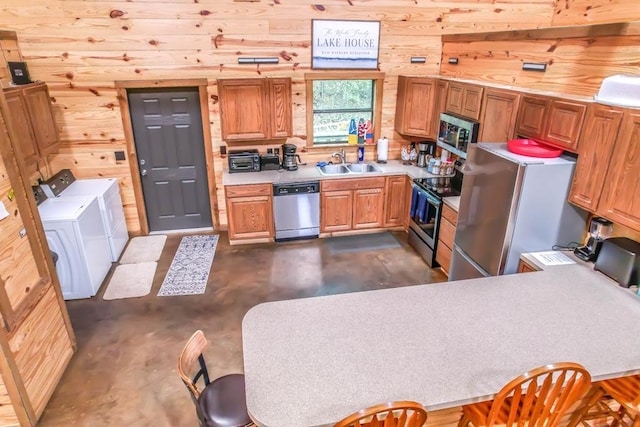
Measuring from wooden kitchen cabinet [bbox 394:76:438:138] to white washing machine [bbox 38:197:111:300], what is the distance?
3.89 metres

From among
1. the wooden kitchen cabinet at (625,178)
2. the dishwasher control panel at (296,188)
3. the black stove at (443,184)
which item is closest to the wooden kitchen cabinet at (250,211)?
the dishwasher control panel at (296,188)

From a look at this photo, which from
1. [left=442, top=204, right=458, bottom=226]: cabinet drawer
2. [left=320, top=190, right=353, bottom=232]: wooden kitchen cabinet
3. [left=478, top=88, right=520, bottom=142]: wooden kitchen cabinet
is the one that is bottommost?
[left=320, top=190, right=353, bottom=232]: wooden kitchen cabinet

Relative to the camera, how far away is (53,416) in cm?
285

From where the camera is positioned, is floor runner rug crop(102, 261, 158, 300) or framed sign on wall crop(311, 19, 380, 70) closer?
floor runner rug crop(102, 261, 158, 300)

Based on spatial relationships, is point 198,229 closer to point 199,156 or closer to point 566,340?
point 199,156

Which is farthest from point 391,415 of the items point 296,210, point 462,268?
point 296,210

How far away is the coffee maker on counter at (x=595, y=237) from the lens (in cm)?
289


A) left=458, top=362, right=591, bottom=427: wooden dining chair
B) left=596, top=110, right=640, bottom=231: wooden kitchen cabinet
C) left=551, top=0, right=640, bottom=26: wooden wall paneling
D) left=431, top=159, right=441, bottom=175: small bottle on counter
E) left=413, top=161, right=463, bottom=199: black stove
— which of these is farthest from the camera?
left=431, top=159, right=441, bottom=175: small bottle on counter

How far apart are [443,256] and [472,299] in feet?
6.73

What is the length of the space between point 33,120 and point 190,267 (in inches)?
87.1

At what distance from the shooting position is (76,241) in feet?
12.9

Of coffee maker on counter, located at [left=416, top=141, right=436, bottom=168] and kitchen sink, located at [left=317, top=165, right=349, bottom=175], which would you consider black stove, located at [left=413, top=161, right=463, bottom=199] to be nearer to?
coffee maker on counter, located at [left=416, top=141, right=436, bottom=168]

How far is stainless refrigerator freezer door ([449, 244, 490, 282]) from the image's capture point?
11.7ft

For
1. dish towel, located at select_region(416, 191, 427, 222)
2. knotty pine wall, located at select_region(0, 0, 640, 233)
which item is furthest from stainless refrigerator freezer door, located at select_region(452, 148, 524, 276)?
knotty pine wall, located at select_region(0, 0, 640, 233)
